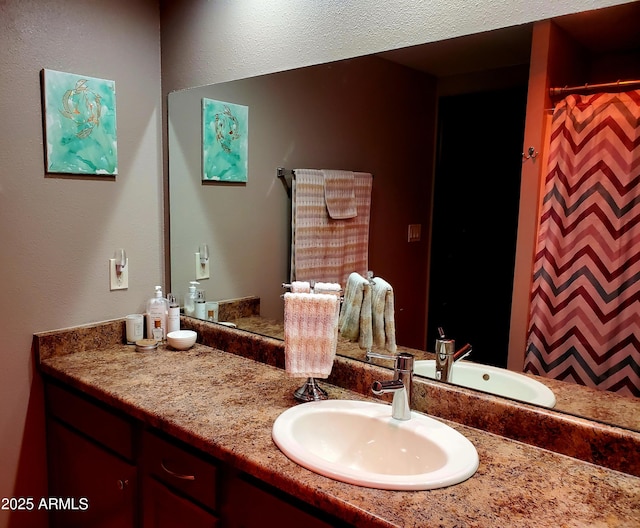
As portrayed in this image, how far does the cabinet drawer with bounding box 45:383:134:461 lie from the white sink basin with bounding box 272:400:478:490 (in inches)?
21.5

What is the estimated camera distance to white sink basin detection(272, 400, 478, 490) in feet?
3.49

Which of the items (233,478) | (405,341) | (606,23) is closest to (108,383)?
(233,478)

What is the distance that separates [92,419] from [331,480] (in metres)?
0.96

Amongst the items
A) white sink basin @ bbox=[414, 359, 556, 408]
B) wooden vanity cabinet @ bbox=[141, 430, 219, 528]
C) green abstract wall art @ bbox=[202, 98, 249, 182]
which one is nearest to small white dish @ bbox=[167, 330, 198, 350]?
wooden vanity cabinet @ bbox=[141, 430, 219, 528]

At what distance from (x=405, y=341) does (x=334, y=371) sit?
24 cm

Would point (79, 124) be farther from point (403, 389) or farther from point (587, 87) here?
point (587, 87)

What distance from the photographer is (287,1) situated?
1.62 metres

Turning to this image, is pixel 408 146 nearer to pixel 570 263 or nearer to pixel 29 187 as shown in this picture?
pixel 570 263

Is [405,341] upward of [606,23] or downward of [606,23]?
downward

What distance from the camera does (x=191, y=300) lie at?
6.75 feet

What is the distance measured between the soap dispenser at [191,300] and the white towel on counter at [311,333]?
81 cm

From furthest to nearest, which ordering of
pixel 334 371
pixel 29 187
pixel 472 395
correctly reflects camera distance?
pixel 29 187
pixel 334 371
pixel 472 395

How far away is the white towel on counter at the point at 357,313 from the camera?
1.53m

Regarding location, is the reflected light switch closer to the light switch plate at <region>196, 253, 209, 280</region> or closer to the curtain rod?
the light switch plate at <region>196, 253, 209, 280</region>
